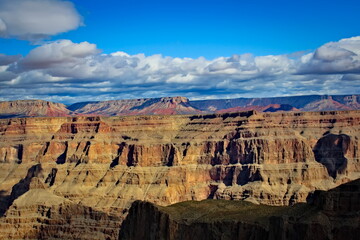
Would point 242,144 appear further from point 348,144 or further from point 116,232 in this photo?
point 116,232

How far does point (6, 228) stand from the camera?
135 m

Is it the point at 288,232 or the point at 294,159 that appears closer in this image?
the point at 288,232

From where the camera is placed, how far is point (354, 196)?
6656 centimetres

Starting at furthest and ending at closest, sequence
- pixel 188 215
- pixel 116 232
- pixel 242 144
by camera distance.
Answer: pixel 242 144 < pixel 116 232 < pixel 188 215

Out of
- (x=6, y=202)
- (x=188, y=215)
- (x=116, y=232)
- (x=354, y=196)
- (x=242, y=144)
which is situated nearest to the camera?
(x=354, y=196)

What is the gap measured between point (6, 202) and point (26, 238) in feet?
168

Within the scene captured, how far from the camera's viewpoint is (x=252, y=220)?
7350 cm

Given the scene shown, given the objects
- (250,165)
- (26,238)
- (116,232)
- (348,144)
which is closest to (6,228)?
(26,238)

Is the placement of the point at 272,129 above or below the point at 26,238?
above

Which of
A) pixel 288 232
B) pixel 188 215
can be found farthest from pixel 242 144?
pixel 288 232

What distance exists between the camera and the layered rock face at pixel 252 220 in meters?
65.3

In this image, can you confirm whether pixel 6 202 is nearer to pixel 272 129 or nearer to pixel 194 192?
pixel 194 192

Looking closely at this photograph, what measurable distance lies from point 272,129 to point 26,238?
9236 centimetres

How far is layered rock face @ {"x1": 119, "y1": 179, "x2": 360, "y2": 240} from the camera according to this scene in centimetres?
6531
